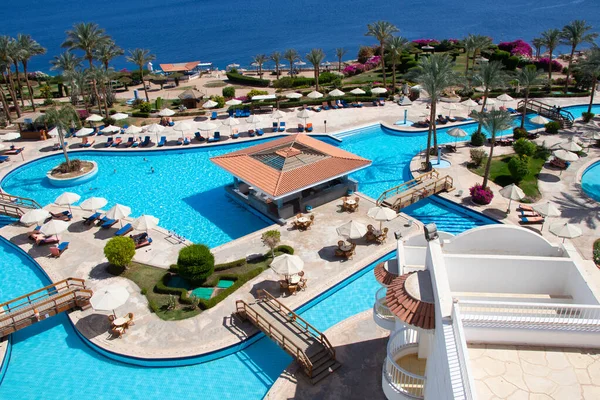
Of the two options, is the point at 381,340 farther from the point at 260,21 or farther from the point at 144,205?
the point at 260,21

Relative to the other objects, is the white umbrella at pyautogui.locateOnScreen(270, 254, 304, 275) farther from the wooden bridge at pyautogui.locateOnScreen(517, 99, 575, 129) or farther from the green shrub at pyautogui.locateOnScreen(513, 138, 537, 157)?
the wooden bridge at pyautogui.locateOnScreen(517, 99, 575, 129)

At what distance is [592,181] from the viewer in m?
31.7

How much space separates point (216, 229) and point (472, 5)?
195404mm

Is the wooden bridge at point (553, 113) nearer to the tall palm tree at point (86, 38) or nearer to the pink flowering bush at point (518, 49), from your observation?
the pink flowering bush at point (518, 49)

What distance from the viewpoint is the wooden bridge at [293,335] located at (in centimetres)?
1662

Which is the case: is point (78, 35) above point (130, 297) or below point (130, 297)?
above

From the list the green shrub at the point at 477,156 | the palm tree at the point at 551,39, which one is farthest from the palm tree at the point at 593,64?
the palm tree at the point at 551,39

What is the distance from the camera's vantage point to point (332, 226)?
1040 inches

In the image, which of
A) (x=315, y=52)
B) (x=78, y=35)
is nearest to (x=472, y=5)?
(x=315, y=52)

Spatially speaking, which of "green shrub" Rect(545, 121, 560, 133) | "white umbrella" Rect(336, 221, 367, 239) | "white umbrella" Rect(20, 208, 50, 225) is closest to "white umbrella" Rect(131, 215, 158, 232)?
"white umbrella" Rect(20, 208, 50, 225)

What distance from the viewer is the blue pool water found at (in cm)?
2965

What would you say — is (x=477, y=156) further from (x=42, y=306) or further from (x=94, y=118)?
(x=94, y=118)

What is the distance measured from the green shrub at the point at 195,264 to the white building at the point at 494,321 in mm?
9360

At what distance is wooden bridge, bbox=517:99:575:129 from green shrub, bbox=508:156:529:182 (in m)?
13.6
